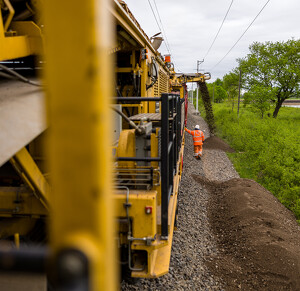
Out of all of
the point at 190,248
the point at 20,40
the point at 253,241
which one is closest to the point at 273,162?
the point at 253,241

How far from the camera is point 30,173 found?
2.91 meters

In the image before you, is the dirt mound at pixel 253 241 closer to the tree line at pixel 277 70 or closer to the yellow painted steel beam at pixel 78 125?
the yellow painted steel beam at pixel 78 125

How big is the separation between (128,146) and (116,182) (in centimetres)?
47

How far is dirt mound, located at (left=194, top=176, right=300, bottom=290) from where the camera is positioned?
4.91 m

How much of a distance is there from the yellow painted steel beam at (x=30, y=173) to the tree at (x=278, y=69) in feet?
117

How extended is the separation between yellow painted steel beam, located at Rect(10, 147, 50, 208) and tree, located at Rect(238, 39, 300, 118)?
35.6 metres

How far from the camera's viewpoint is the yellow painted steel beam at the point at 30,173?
275 cm

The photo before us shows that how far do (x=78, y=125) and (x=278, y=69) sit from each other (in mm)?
40799

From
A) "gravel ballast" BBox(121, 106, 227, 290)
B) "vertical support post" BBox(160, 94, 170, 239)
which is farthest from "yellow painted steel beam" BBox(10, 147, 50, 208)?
"gravel ballast" BBox(121, 106, 227, 290)

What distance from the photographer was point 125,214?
326 cm

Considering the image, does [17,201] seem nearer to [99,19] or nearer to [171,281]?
[171,281]

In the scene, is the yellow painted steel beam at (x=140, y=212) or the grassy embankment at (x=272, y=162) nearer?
the yellow painted steel beam at (x=140, y=212)

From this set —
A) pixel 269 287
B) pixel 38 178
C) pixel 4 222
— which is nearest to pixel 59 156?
pixel 38 178

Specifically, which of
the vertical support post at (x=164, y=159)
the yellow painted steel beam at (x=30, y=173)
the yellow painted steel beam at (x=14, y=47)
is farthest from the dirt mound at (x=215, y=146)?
the yellow painted steel beam at (x=14, y=47)
